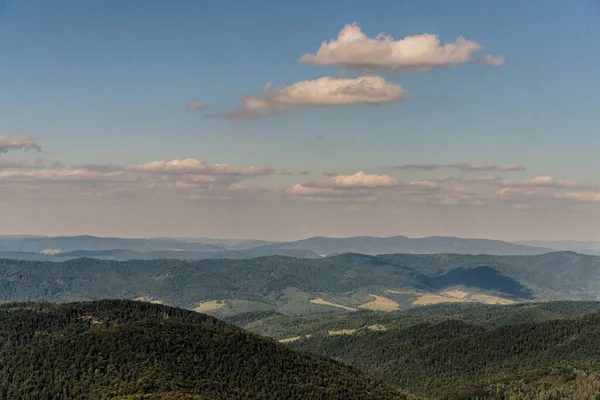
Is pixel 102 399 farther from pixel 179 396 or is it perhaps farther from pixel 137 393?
pixel 179 396

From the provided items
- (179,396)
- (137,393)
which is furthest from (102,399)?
(179,396)
